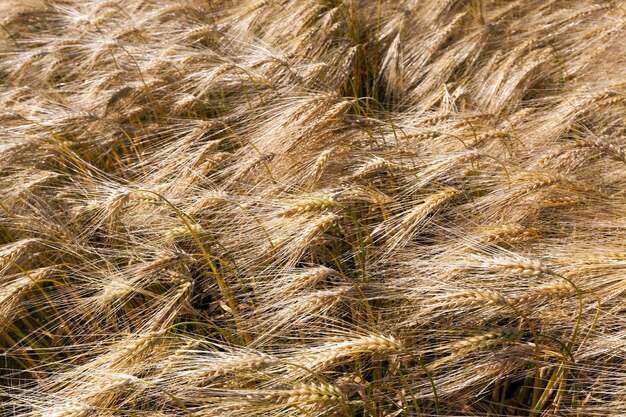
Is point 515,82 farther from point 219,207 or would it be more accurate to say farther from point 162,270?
point 162,270

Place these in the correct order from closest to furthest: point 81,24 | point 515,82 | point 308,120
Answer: point 308,120, point 515,82, point 81,24

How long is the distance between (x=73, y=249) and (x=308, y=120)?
0.97 metres

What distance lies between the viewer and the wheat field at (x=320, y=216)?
5.25 ft

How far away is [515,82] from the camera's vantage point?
297 cm

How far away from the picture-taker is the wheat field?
1.60 meters

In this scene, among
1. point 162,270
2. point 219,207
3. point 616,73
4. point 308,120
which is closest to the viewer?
point 162,270

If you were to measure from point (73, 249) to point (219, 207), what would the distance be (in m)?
0.52

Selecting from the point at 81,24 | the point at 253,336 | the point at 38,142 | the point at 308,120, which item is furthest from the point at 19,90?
the point at 253,336

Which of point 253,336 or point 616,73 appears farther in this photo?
point 616,73

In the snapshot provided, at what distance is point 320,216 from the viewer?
6.34ft

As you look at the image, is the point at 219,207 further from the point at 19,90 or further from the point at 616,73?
the point at 616,73

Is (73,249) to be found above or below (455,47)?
below

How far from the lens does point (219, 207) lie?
89.0 inches

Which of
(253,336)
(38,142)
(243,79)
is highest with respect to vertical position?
(243,79)
